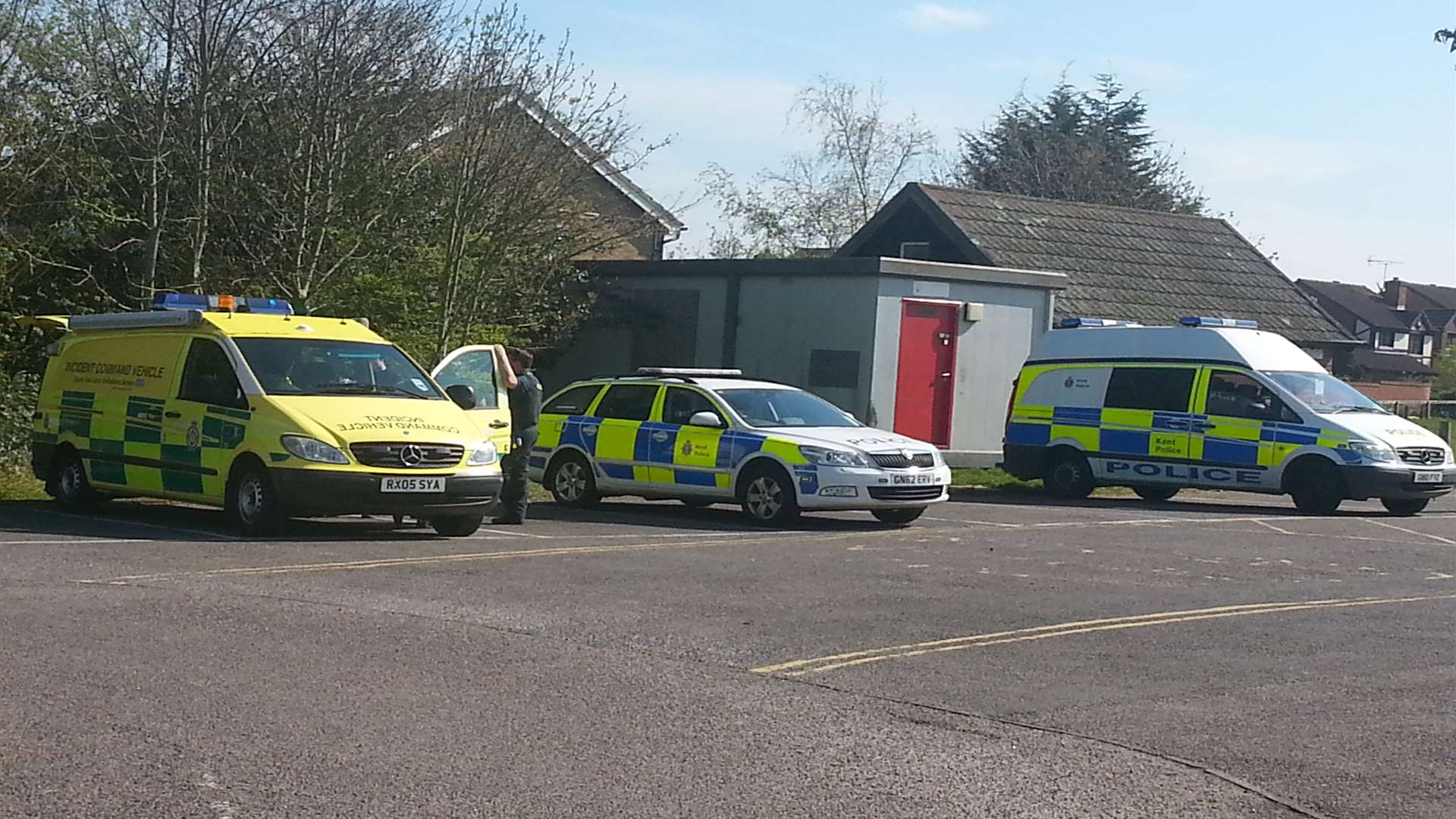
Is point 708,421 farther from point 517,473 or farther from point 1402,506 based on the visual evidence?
point 1402,506

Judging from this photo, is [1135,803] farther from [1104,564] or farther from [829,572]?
[1104,564]

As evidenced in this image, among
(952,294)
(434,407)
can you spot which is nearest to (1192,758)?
(434,407)

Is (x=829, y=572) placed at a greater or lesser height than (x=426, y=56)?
lesser

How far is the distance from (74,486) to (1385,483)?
1390 cm

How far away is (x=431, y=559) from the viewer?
539 inches

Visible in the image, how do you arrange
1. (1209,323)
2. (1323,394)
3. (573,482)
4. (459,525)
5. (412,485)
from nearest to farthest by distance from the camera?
(412,485) → (459,525) → (573,482) → (1323,394) → (1209,323)

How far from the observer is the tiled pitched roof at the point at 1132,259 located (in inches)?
1369

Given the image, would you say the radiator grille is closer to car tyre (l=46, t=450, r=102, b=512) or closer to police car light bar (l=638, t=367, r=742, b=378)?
car tyre (l=46, t=450, r=102, b=512)

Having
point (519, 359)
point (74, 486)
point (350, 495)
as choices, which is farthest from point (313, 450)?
point (519, 359)

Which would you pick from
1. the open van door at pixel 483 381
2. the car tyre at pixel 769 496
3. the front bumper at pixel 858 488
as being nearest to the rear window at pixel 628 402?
the car tyre at pixel 769 496

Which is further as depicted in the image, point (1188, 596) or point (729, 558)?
point (729, 558)

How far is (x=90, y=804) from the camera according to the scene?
6.14m

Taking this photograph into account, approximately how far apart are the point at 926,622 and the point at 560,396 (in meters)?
9.67

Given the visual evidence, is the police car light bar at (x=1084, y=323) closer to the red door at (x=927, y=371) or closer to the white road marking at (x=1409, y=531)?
the red door at (x=927, y=371)
